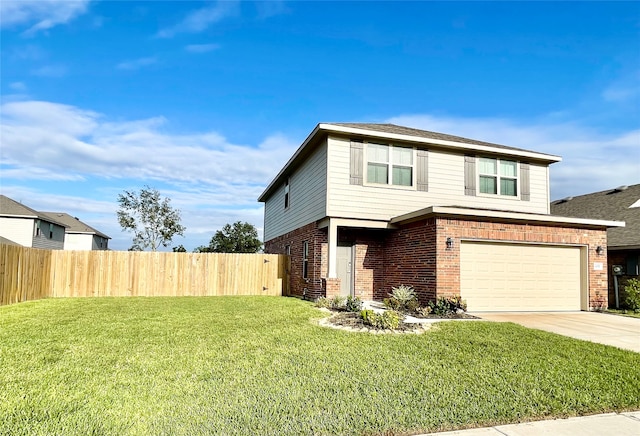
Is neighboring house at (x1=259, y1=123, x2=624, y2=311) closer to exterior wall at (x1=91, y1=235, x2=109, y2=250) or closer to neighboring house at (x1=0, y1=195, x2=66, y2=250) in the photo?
neighboring house at (x1=0, y1=195, x2=66, y2=250)

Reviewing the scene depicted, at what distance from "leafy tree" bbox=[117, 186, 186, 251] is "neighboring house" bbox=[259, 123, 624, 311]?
2216cm

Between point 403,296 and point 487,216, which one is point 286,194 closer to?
point 403,296

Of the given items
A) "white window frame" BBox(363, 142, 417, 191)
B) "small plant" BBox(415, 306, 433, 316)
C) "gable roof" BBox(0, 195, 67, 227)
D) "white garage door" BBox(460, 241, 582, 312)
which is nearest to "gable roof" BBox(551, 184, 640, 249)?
"white garage door" BBox(460, 241, 582, 312)

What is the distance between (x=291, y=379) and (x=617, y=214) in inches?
667

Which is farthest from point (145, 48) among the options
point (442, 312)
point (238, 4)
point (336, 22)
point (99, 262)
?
point (442, 312)

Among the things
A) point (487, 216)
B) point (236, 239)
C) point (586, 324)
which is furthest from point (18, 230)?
point (586, 324)

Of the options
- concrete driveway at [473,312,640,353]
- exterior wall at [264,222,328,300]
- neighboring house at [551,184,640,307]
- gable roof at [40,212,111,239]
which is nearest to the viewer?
concrete driveway at [473,312,640,353]

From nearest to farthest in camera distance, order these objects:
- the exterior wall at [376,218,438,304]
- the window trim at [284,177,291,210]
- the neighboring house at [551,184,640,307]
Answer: the exterior wall at [376,218,438,304] < the neighboring house at [551,184,640,307] < the window trim at [284,177,291,210]

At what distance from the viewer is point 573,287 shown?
1197cm

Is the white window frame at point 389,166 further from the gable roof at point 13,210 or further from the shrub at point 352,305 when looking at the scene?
the gable roof at point 13,210

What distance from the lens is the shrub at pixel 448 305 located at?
9.95 m

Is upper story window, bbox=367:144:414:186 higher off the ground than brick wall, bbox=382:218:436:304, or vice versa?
upper story window, bbox=367:144:414:186

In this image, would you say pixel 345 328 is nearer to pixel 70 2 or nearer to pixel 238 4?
pixel 238 4

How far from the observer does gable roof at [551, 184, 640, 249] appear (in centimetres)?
1380
